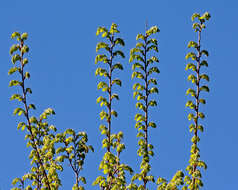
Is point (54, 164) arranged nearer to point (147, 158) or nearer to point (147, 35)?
point (147, 158)

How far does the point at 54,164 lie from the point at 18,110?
2088 mm

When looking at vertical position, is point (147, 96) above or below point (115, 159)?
above

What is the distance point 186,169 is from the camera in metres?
16.3

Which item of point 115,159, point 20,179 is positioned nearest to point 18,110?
point 20,179

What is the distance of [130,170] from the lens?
15617 mm

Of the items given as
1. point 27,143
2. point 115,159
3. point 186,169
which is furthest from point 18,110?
point 186,169

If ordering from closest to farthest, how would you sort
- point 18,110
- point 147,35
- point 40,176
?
1. point 18,110
2. point 40,176
3. point 147,35

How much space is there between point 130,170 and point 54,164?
7.67 ft

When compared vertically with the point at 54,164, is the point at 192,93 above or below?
above

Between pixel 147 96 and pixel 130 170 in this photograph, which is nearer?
pixel 130 170

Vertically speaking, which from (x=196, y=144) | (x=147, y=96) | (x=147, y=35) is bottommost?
(x=196, y=144)

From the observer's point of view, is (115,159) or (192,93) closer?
(115,159)

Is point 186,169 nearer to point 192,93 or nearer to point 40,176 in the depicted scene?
point 192,93

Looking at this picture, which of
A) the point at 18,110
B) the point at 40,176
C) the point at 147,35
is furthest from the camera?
the point at 147,35
